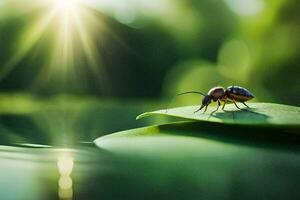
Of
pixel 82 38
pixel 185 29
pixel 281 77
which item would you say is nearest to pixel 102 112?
pixel 82 38

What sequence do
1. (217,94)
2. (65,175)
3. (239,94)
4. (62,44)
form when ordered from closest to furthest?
1. (65,175)
2. (239,94)
3. (217,94)
4. (62,44)

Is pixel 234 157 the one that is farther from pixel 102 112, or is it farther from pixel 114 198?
pixel 102 112

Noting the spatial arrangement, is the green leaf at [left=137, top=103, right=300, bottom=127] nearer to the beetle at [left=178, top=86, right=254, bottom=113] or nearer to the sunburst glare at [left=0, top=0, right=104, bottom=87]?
the beetle at [left=178, top=86, right=254, bottom=113]

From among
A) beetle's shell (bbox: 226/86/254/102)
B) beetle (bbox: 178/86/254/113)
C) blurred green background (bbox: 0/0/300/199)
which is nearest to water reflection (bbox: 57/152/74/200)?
beetle (bbox: 178/86/254/113)

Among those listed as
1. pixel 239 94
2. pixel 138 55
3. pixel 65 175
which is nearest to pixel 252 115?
pixel 239 94

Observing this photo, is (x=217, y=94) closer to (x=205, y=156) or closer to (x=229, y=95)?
(x=229, y=95)

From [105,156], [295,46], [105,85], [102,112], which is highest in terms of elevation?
[295,46]
